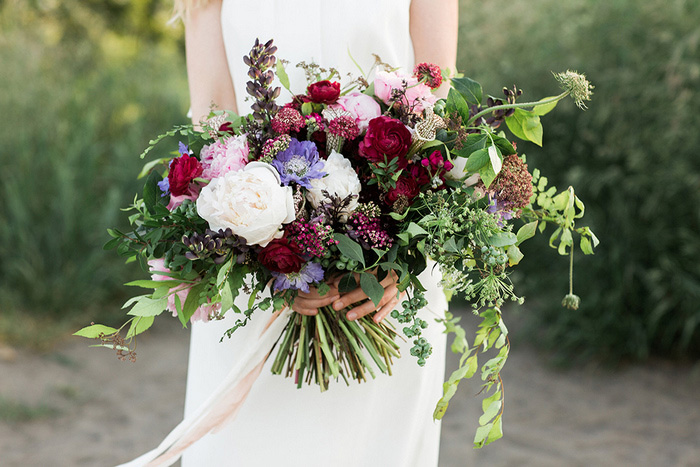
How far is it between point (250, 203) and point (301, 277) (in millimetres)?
209

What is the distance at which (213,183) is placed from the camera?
4.30ft

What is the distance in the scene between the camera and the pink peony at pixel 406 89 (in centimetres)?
141

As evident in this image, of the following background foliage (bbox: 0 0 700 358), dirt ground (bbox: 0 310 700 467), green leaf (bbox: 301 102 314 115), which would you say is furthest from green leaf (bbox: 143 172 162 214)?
background foliage (bbox: 0 0 700 358)

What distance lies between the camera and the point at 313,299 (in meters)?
1.48

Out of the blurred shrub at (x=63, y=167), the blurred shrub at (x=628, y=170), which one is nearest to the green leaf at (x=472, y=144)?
the blurred shrub at (x=628, y=170)

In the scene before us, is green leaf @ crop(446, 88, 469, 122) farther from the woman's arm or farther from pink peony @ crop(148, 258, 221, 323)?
the woman's arm

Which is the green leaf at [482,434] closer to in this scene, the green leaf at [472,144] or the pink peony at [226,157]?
the green leaf at [472,144]

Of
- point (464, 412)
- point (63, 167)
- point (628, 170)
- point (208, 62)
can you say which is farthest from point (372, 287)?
point (63, 167)

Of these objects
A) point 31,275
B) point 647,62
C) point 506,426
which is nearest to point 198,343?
point 506,426

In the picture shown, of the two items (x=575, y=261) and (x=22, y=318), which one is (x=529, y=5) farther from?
(x=22, y=318)

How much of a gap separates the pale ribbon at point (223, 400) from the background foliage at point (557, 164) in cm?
294

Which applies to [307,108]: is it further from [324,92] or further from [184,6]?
[184,6]

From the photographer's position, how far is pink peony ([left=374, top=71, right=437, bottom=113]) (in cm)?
141

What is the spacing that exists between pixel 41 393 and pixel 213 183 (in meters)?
3.10
